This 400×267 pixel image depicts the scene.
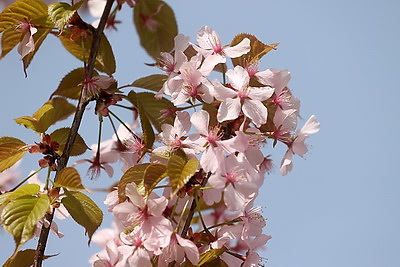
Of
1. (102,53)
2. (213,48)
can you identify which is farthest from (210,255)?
(102,53)

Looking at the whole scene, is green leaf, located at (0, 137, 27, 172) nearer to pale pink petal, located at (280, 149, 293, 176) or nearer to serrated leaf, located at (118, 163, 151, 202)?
serrated leaf, located at (118, 163, 151, 202)

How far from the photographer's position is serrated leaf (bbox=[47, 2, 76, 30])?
0.99 metres

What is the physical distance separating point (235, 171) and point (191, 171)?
0.24ft


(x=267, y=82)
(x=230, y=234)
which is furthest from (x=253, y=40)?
(x=230, y=234)

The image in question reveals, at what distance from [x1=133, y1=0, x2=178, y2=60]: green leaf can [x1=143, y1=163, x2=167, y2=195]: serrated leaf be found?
17.1 inches

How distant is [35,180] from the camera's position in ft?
3.77

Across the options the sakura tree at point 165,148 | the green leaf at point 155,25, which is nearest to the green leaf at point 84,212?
the sakura tree at point 165,148

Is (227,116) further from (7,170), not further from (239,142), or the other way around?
(7,170)

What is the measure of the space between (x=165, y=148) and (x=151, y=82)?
0.75ft

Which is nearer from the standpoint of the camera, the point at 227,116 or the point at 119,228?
the point at 227,116

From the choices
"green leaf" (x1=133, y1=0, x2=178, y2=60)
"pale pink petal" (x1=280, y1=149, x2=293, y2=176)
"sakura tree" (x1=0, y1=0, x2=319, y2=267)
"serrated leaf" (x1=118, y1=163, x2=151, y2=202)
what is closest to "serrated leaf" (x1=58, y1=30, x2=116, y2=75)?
"sakura tree" (x1=0, y1=0, x2=319, y2=267)

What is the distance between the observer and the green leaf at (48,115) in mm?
1091

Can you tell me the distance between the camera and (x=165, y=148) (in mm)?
972

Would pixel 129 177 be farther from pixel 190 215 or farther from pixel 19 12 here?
pixel 19 12
